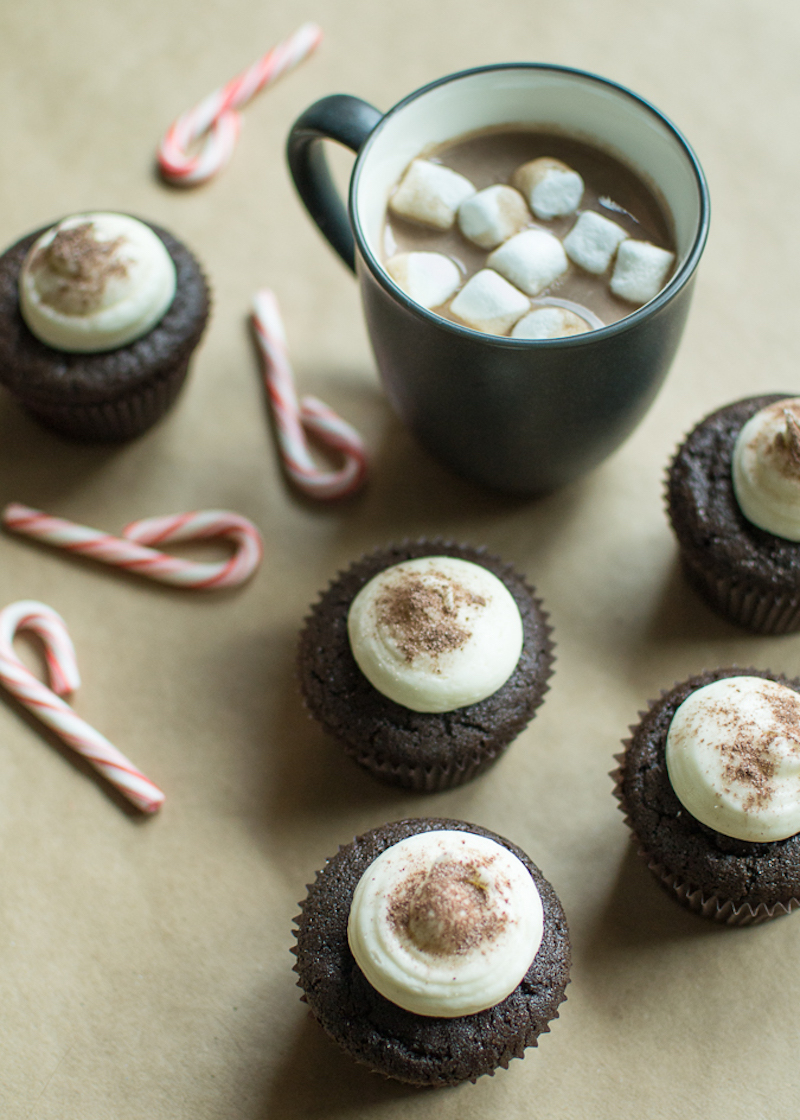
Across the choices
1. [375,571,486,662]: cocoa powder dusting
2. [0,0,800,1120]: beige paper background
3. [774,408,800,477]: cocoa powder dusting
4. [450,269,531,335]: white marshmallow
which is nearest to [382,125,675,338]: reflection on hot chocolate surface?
[450,269,531,335]: white marshmallow

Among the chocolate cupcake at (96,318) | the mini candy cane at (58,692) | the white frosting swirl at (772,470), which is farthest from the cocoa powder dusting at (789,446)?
the mini candy cane at (58,692)

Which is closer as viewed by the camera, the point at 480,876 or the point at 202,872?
the point at 480,876

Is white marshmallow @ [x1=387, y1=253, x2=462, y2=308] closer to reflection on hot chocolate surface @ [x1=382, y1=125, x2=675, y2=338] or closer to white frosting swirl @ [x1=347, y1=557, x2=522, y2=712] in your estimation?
reflection on hot chocolate surface @ [x1=382, y1=125, x2=675, y2=338]

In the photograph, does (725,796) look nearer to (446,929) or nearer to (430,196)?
(446,929)

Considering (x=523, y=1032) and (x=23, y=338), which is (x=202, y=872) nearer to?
(x=523, y=1032)

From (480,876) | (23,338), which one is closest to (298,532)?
(23,338)

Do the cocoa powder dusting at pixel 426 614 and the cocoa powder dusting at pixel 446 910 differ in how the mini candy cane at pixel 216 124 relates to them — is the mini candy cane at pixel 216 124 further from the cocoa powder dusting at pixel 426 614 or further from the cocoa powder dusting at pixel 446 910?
the cocoa powder dusting at pixel 446 910
